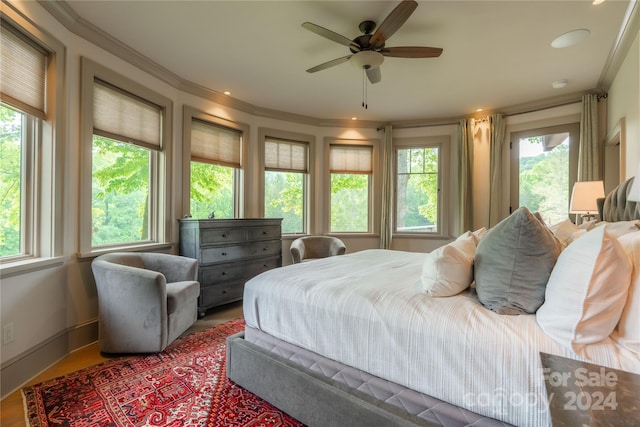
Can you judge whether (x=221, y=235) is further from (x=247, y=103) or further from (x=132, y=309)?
(x=247, y=103)

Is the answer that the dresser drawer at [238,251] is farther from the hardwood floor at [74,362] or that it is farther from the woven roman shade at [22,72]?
the woven roman shade at [22,72]

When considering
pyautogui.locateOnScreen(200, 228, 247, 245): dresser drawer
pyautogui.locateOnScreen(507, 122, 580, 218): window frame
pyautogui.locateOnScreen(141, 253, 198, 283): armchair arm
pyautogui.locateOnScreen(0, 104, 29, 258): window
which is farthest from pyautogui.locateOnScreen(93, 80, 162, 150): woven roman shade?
pyautogui.locateOnScreen(507, 122, 580, 218): window frame

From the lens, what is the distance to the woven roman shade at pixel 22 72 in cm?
192

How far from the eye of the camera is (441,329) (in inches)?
45.4

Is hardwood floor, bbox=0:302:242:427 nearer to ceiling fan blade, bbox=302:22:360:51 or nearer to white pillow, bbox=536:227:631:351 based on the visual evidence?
white pillow, bbox=536:227:631:351

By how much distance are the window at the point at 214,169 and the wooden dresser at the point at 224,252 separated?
1.25 ft

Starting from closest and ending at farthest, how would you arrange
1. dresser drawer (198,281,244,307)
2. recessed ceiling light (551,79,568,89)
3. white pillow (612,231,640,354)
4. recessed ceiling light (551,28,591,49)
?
1. white pillow (612,231,640,354)
2. recessed ceiling light (551,28,591,49)
3. dresser drawer (198,281,244,307)
4. recessed ceiling light (551,79,568,89)

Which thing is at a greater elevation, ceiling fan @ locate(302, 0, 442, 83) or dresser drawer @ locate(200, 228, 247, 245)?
ceiling fan @ locate(302, 0, 442, 83)

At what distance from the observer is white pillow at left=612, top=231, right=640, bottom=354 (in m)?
0.94

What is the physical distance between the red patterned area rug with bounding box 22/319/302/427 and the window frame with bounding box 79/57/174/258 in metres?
1.07

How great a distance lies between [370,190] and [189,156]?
306 centimetres

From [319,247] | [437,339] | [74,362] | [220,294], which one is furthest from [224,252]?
[437,339]

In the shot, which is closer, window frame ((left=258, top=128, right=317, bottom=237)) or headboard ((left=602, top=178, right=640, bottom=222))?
headboard ((left=602, top=178, right=640, bottom=222))

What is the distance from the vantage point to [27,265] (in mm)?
1988
